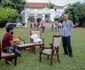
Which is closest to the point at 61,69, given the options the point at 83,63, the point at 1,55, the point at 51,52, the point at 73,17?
the point at 51,52

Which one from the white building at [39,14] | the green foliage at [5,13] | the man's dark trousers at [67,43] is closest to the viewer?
the man's dark trousers at [67,43]

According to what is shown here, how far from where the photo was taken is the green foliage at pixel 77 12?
4906cm

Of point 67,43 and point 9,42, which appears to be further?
point 67,43

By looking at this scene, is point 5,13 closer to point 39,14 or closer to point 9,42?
point 9,42

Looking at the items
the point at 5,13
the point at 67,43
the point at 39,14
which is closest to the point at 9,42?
the point at 67,43

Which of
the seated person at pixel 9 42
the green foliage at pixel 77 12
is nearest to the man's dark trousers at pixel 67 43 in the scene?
the seated person at pixel 9 42

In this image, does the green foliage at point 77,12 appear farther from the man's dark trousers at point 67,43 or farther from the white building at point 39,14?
the man's dark trousers at point 67,43

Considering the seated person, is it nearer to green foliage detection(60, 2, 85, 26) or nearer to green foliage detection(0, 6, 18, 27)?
green foliage detection(0, 6, 18, 27)

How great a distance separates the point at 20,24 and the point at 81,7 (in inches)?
637

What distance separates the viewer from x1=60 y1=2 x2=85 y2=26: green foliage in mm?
49062

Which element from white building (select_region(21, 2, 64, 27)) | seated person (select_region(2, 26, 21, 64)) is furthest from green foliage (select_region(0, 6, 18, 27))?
white building (select_region(21, 2, 64, 27))

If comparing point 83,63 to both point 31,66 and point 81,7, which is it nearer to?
point 31,66

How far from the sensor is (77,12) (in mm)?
49656

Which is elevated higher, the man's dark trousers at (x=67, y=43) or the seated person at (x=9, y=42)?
the seated person at (x=9, y=42)
